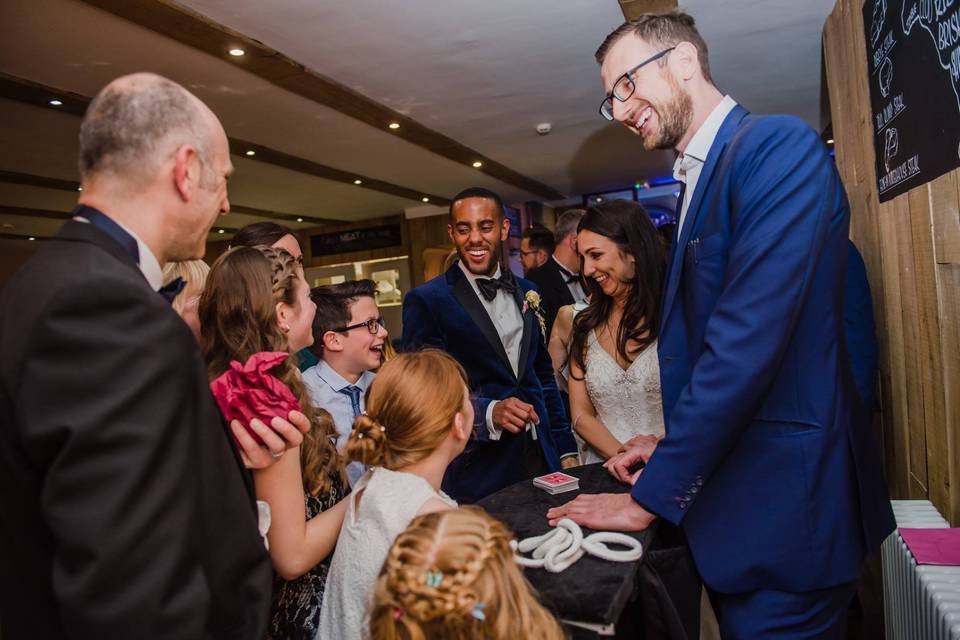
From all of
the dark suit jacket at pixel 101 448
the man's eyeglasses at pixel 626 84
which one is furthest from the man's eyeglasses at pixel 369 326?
the dark suit jacket at pixel 101 448

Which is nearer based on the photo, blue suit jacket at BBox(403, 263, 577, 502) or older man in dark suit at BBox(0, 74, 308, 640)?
older man in dark suit at BBox(0, 74, 308, 640)

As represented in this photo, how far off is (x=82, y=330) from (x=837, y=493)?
1467 mm

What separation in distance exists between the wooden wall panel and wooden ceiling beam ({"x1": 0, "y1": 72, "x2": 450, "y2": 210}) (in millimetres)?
5061

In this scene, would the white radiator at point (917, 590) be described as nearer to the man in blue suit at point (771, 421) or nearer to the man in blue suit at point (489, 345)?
the man in blue suit at point (771, 421)

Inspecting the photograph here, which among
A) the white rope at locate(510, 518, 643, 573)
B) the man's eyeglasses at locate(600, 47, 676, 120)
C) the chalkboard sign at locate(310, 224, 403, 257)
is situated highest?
the chalkboard sign at locate(310, 224, 403, 257)

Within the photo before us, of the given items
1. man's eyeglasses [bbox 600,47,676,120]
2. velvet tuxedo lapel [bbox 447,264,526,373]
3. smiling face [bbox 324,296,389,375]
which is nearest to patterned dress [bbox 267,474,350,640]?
smiling face [bbox 324,296,389,375]

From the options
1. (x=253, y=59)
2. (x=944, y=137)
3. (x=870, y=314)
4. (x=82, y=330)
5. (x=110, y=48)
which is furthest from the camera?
(x=253, y=59)

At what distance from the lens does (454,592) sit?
41.2 inches

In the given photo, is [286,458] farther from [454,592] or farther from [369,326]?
[369,326]

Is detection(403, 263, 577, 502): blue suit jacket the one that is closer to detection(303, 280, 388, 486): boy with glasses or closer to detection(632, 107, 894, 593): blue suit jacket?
detection(303, 280, 388, 486): boy with glasses

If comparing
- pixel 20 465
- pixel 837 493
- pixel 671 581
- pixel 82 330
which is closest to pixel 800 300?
pixel 837 493

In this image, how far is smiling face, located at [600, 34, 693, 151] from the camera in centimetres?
170

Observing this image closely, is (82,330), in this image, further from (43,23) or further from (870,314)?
(43,23)

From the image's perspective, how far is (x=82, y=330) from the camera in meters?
0.86
